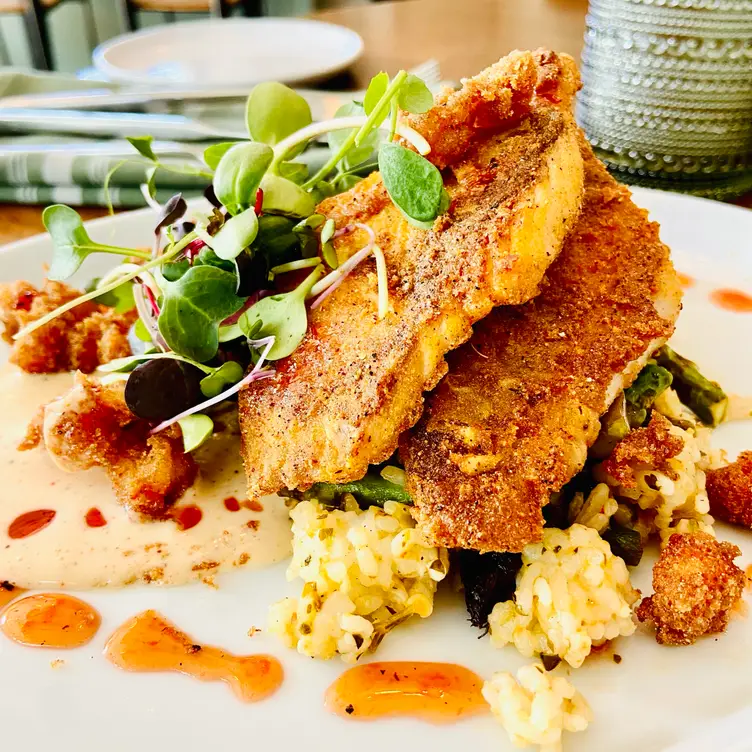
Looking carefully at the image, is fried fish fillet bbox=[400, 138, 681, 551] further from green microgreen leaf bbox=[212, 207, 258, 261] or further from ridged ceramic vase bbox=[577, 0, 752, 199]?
ridged ceramic vase bbox=[577, 0, 752, 199]

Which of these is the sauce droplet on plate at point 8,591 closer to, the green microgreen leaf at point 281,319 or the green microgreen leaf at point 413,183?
the green microgreen leaf at point 281,319

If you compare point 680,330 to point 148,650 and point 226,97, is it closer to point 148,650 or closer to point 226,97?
point 148,650

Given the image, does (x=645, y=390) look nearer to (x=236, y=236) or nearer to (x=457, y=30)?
(x=236, y=236)

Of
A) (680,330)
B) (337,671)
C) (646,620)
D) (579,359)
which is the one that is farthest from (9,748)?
(680,330)

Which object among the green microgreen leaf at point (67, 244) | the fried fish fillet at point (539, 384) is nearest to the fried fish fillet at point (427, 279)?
the fried fish fillet at point (539, 384)

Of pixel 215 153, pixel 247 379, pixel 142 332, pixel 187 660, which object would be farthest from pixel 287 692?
pixel 215 153
